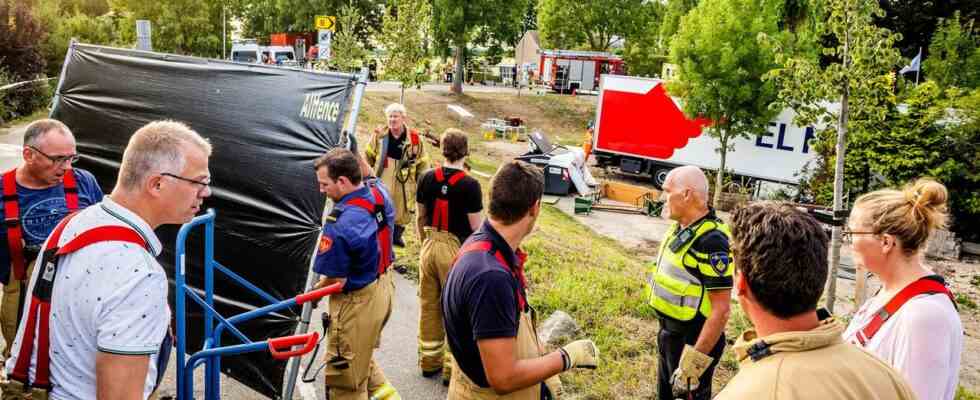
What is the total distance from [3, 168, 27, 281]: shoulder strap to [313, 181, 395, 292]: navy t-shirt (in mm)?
1899

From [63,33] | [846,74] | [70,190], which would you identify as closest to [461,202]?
[70,190]

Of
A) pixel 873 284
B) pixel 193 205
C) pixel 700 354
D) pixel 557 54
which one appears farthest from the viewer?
pixel 557 54

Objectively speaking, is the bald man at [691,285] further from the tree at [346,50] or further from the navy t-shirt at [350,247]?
the tree at [346,50]

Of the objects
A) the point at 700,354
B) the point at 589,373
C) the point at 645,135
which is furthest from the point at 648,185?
the point at 700,354

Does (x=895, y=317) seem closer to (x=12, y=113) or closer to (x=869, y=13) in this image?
(x=869, y=13)

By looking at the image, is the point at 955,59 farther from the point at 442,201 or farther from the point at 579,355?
the point at 579,355

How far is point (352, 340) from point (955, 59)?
26034 mm

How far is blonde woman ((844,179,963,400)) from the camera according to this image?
2.66 meters

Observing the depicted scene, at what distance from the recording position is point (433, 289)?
18.6 feet

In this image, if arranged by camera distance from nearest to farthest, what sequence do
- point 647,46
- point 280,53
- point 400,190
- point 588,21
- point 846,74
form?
point 846,74, point 400,190, point 280,53, point 647,46, point 588,21

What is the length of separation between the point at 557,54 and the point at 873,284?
3499 centimetres

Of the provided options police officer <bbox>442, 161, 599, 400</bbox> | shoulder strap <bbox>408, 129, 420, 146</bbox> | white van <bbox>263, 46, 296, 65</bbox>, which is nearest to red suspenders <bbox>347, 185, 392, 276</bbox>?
police officer <bbox>442, 161, 599, 400</bbox>

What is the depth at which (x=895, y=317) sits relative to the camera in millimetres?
2824

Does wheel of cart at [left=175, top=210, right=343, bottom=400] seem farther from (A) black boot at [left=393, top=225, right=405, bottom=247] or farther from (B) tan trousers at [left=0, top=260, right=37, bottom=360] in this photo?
(A) black boot at [left=393, top=225, right=405, bottom=247]
